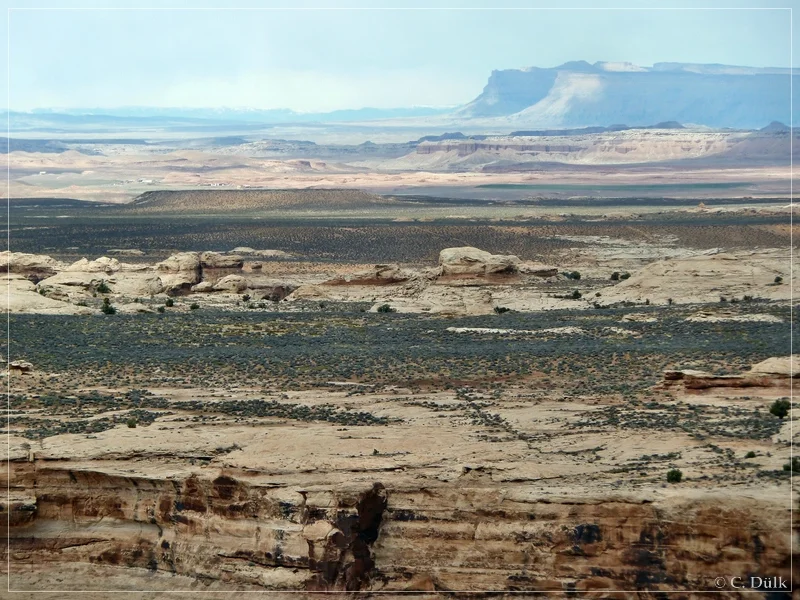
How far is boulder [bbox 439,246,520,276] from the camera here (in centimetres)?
4566

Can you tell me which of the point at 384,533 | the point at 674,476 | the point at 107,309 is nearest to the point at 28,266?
the point at 107,309

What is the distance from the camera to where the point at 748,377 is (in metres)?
25.2

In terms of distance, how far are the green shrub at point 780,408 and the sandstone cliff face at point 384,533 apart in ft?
17.5

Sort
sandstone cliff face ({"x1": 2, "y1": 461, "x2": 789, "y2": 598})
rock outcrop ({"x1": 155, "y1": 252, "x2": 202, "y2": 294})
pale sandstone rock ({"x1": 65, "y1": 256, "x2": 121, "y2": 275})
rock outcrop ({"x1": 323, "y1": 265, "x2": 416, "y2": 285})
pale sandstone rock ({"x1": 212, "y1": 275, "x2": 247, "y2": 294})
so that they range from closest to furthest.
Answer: sandstone cliff face ({"x1": 2, "y1": 461, "x2": 789, "y2": 598}) < pale sandstone rock ({"x1": 212, "y1": 275, "x2": 247, "y2": 294}) < rock outcrop ({"x1": 323, "y1": 265, "x2": 416, "y2": 285}) < rock outcrop ({"x1": 155, "y1": 252, "x2": 202, "y2": 294}) < pale sandstone rock ({"x1": 65, "y1": 256, "x2": 121, "y2": 275})

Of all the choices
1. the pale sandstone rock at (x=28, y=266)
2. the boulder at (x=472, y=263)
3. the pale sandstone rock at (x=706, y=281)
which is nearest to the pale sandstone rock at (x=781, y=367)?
the pale sandstone rock at (x=706, y=281)

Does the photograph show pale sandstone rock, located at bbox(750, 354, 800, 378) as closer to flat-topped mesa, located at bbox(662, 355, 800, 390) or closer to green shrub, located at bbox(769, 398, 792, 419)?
flat-topped mesa, located at bbox(662, 355, 800, 390)

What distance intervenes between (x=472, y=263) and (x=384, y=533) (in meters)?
28.1

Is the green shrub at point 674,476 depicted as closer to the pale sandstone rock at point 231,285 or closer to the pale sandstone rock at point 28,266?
the pale sandstone rock at point 231,285

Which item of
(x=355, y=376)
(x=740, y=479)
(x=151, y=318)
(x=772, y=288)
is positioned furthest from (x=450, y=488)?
(x=772, y=288)

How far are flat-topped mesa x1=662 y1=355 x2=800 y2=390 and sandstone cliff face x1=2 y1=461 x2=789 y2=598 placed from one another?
24.7 feet

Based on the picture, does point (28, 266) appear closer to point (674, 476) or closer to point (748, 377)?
point (748, 377)

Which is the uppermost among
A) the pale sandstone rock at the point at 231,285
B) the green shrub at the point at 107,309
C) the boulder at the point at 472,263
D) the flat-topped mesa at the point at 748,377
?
the flat-topped mesa at the point at 748,377

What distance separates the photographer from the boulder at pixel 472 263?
4566cm

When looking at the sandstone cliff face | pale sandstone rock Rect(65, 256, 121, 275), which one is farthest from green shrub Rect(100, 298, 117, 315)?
the sandstone cliff face
